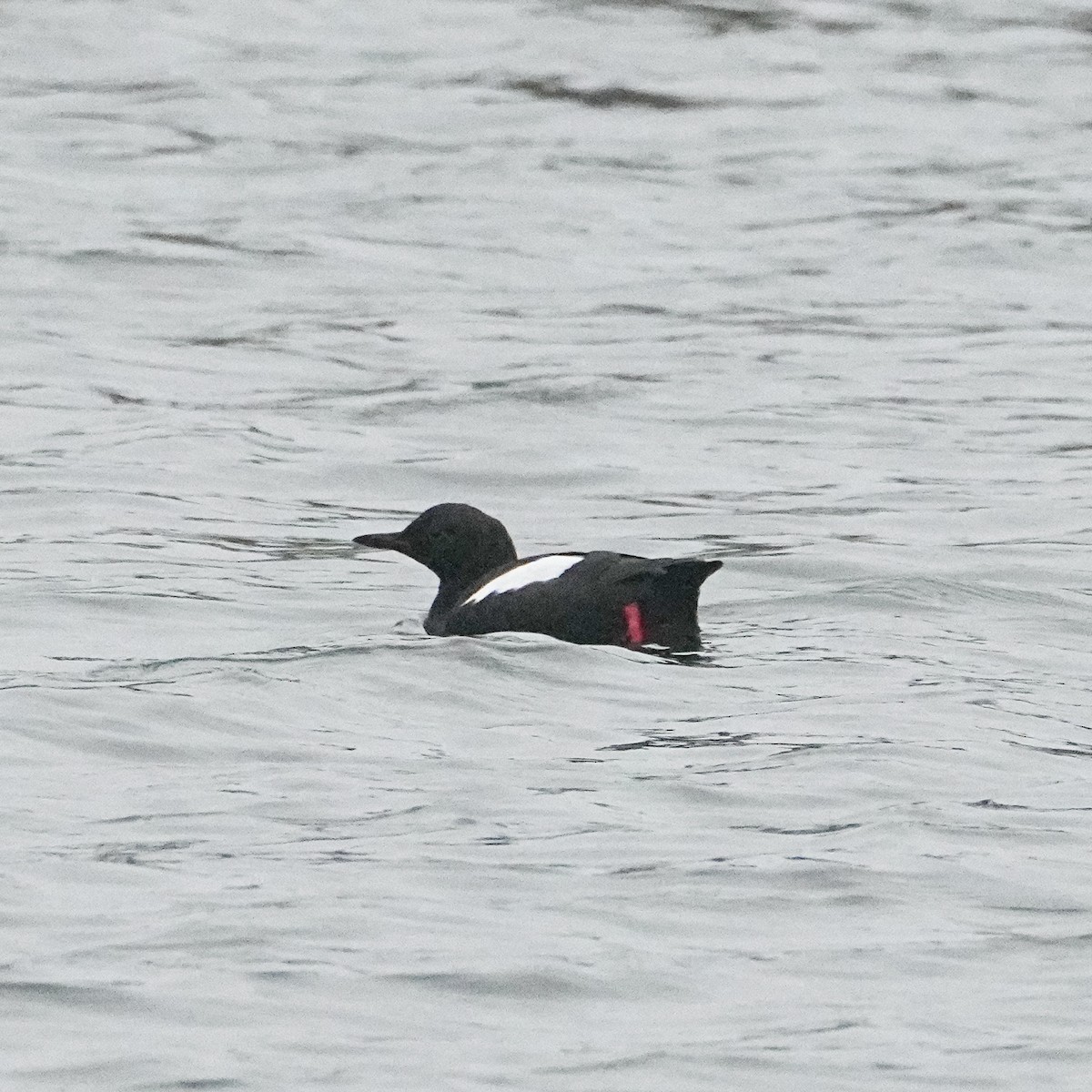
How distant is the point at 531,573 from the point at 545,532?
2.78 m

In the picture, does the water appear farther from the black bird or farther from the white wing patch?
the white wing patch

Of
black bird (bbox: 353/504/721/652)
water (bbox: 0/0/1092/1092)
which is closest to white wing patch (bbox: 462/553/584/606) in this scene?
black bird (bbox: 353/504/721/652)

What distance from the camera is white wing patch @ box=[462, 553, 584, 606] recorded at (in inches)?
360

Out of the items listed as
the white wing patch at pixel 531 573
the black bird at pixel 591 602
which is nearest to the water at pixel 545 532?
the black bird at pixel 591 602

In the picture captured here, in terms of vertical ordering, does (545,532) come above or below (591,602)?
below

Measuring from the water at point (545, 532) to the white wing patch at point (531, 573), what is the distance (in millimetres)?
237

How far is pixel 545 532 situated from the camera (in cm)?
1201

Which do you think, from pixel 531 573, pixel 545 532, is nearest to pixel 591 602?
pixel 531 573

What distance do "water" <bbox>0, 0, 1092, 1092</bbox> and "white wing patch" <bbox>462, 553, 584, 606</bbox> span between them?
24cm

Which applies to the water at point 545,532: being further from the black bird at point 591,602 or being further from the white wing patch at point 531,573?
the white wing patch at point 531,573

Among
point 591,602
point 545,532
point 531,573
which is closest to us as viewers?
point 591,602

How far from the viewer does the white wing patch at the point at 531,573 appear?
360 inches

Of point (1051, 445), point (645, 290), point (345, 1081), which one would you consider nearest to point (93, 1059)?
point (345, 1081)

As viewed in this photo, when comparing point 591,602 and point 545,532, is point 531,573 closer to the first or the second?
point 591,602
